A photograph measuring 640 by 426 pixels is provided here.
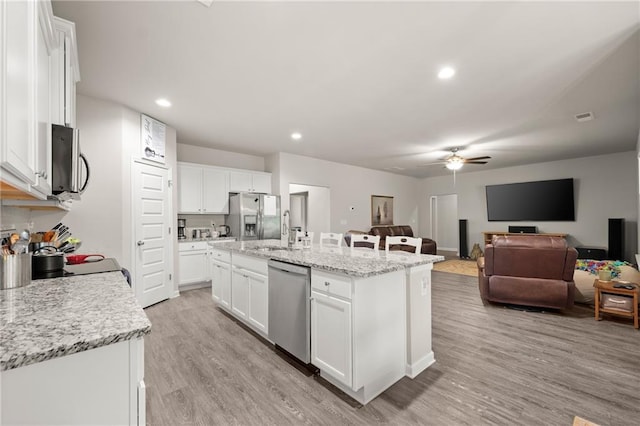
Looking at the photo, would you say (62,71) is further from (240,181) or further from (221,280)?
(240,181)

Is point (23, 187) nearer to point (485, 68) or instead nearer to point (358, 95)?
point (358, 95)

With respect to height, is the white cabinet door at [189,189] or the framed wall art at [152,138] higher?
the framed wall art at [152,138]

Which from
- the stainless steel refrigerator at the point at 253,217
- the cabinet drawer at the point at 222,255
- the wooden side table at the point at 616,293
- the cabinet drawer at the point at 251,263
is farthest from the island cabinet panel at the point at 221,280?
the wooden side table at the point at 616,293

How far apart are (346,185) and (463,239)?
13.8 feet

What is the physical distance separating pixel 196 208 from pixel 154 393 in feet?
11.5

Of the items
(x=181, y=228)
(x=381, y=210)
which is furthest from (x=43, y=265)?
(x=381, y=210)

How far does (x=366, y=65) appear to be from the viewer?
8.57 ft

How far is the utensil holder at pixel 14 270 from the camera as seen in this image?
1282 millimetres

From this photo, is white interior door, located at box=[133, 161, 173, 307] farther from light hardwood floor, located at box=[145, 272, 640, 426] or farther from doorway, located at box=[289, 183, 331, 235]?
doorway, located at box=[289, 183, 331, 235]

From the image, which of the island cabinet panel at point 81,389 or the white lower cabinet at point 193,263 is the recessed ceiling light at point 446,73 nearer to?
the island cabinet panel at point 81,389

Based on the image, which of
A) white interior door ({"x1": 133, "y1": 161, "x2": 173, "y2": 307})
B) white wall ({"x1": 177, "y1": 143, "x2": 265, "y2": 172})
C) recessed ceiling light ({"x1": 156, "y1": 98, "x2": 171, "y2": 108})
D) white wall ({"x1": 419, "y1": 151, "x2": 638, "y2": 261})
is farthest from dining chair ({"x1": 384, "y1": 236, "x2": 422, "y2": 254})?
white wall ({"x1": 419, "y1": 151, "x2": 638, "y2": 261})

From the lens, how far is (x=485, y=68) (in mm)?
2646

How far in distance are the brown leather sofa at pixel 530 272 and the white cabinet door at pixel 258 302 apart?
10.0 ft

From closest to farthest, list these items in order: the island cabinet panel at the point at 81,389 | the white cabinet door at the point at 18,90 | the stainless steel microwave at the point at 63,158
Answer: the island cabinet panel at the point at 81,389 < the white cabinet door at the point at 18,90 < the stainless steel microwave at the point at 63,158
